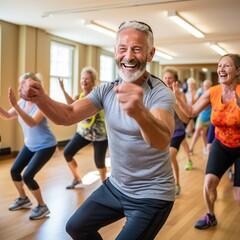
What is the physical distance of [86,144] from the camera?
4227mm

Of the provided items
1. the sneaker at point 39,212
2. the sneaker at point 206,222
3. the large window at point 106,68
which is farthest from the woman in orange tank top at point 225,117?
the large window at point 106,68

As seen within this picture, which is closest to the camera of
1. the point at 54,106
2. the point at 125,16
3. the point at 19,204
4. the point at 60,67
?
the point at 54,106

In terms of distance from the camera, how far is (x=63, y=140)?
8305 millimetres

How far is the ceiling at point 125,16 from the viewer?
506 cm

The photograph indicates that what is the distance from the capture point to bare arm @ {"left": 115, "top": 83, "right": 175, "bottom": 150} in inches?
42.3

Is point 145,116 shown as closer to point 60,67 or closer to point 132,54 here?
point 132,54

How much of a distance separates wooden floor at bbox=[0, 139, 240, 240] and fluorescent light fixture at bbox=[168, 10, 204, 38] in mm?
2648

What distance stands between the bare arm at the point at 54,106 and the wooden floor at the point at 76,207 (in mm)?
1615

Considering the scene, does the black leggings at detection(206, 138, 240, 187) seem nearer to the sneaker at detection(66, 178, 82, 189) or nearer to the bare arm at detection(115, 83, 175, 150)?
the bare arm at detection(115, 83, 175, 150)

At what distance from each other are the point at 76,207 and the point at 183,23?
3982 mm

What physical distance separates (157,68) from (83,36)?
5748mm

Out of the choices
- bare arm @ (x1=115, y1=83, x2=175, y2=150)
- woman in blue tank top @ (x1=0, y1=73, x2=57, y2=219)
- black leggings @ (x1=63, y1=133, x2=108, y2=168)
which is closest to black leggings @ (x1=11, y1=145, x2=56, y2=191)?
woman in blue tank top @ (x1=0, y1=73, x2=57, y2=219)

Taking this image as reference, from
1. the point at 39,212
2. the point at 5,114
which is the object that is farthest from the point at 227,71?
the point at 39,212

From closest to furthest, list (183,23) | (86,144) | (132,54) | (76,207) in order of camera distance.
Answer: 1. (132,54)
2. (76,207)
3. (86,144)
4. (183,23)
